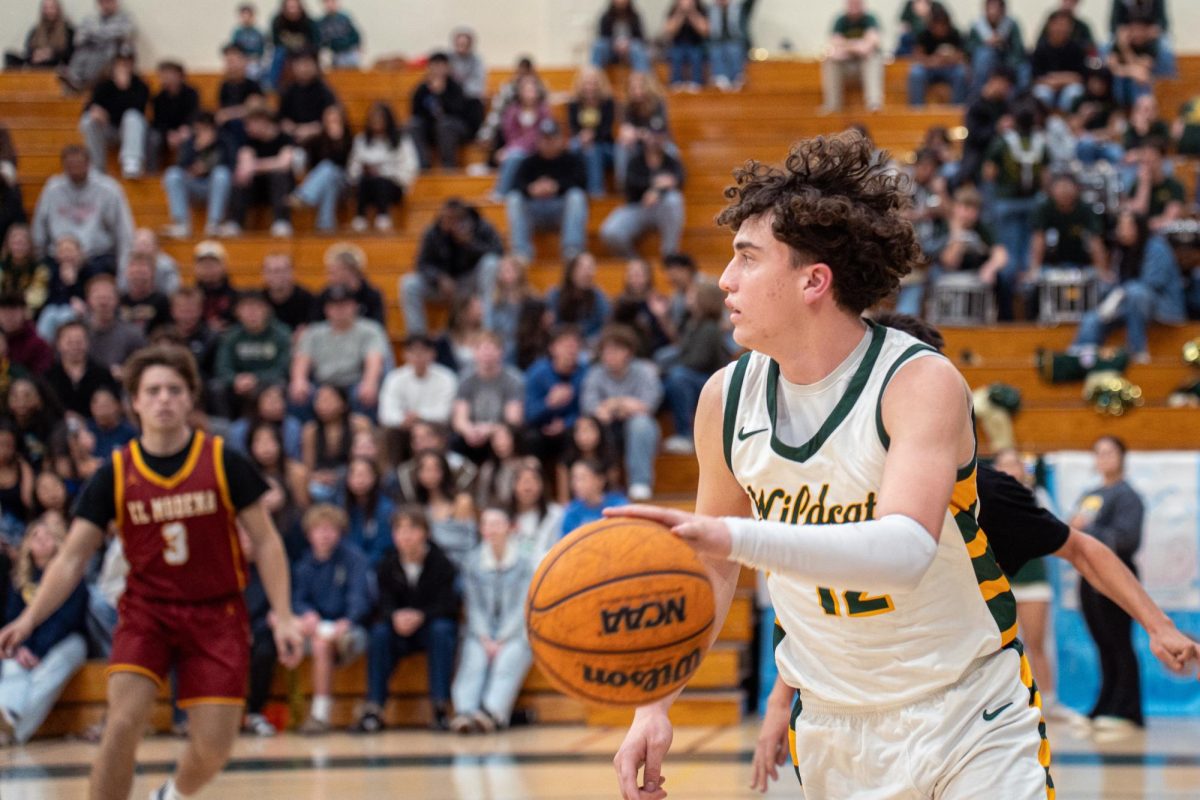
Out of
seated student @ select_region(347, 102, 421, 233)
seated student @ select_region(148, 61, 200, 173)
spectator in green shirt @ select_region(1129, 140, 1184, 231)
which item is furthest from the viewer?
seated student @ select_region(148, 61, 200, 173)

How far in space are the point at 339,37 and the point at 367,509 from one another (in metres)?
9.24

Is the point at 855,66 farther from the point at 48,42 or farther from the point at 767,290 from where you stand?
the point at 767,290

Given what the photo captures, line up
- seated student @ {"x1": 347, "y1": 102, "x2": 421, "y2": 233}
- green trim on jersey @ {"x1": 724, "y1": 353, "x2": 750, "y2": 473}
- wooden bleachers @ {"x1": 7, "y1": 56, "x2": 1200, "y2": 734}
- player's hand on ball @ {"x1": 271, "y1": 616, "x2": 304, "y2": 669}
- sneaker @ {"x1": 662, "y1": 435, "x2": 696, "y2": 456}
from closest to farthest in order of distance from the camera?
green trim on jersey @ {"x1": 724, "y1": 353, "x2": 750, "y2": 473} < player's hand on ball @ {"x1": 271, "y1": 616, "x2": 304, "y2": 669} < wooden bleachers @ {"x1": 7, "y1": 56, "x2": 1200, "y2": 734} < sneaker @ {"x1": 662, "y1": 435, "x2": 696, "y2": 456} < seated student @ {"x1": 347, "y1": 102, "x2": 421, "y2": 233}

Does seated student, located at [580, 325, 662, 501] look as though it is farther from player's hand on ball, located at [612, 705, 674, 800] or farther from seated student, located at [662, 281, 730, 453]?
player's hand on ball, located at [612, 705, 674, 800]

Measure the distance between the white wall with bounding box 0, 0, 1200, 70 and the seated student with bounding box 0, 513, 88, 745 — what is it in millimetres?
10641

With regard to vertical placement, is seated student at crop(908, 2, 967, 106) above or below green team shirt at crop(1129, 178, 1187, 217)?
above

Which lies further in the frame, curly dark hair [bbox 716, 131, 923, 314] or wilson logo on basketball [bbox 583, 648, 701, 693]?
curly dark hair [bbox 716, 131, 923, 314]

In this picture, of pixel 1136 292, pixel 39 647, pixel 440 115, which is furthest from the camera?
pixel 440 115

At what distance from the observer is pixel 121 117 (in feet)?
53.3

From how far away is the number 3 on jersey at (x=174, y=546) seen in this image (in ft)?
19.4

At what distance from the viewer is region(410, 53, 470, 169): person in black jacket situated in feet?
53.2

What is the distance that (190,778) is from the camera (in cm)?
567

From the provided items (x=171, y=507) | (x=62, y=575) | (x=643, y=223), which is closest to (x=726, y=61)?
(x=643, y=223)

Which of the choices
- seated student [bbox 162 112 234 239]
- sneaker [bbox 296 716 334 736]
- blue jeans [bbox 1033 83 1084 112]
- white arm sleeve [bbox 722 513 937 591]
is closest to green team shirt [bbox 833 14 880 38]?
→ blue jeans [bbox 1033 83 1084 112]
